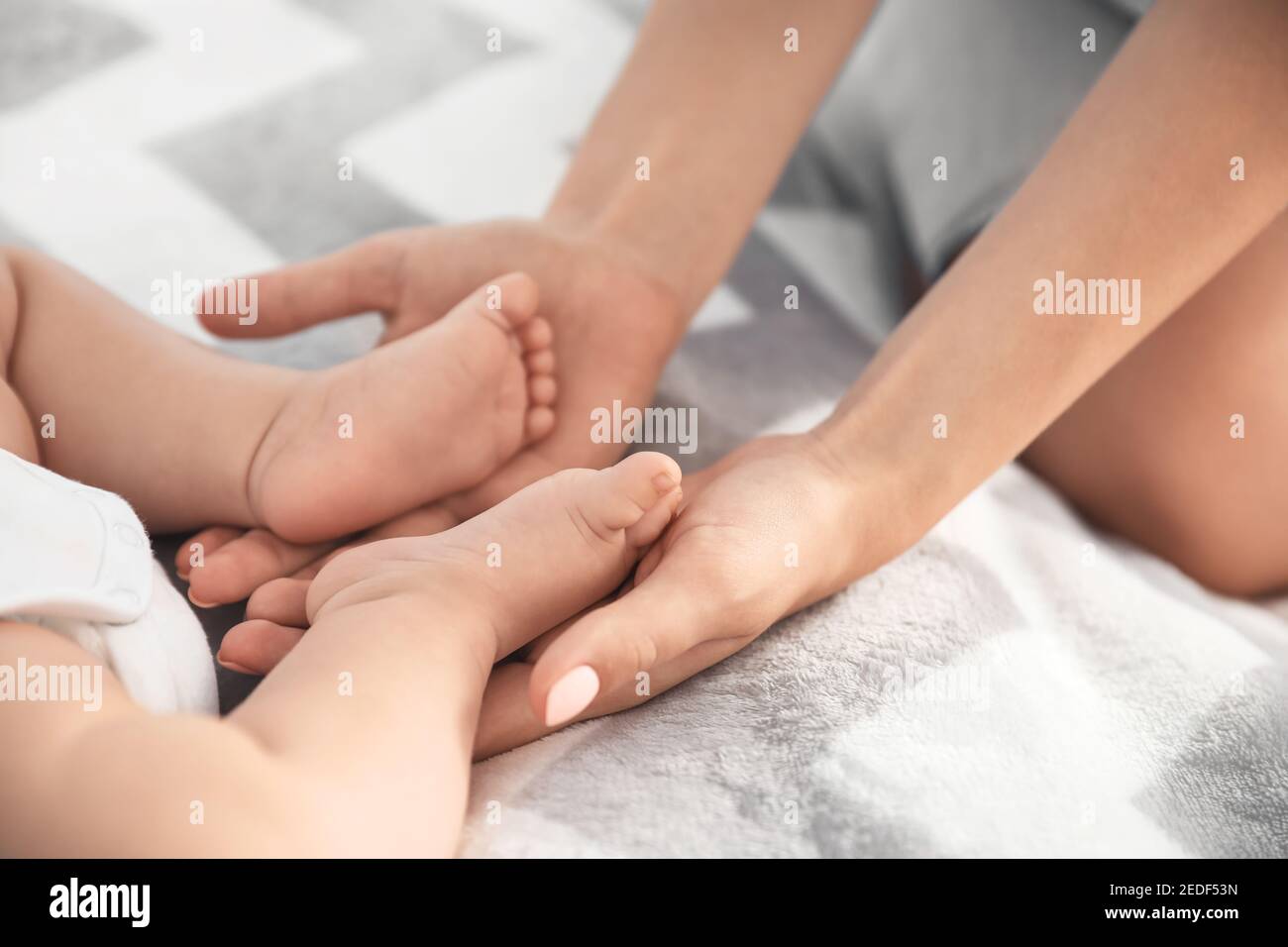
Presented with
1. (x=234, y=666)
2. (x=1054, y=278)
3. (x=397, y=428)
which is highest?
(x=1054, y=278)

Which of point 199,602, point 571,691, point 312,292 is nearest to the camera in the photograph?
point 571,691

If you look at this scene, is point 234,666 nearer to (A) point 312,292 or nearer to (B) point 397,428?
(B) point 397,428

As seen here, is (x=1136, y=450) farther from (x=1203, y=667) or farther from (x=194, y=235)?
(x=194, y=235)

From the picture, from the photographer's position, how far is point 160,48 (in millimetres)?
1201

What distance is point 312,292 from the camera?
0.78 m

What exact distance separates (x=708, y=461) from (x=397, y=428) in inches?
10.1

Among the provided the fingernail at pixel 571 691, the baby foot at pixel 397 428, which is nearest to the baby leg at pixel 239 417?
the baby foot at pixel 397 428

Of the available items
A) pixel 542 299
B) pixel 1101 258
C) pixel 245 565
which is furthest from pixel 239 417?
pixel 1101 258

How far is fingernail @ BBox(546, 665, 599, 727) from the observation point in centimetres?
50

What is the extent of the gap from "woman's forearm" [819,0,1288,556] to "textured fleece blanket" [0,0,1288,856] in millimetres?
85

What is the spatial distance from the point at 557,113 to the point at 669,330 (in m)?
0.49

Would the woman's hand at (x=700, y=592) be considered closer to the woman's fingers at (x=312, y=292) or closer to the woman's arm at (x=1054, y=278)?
the woman's arm at (x=1054, y=278)

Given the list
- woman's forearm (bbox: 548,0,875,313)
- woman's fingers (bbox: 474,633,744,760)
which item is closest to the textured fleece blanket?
woman's fingers (bbox: 474,633,744,760)
